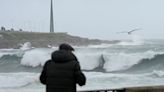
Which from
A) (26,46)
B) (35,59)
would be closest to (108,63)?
(35,59)

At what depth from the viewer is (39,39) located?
329ft

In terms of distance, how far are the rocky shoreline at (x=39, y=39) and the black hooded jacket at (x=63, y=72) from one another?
84.4m

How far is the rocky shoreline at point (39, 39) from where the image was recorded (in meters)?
90.4

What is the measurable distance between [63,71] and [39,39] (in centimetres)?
9652

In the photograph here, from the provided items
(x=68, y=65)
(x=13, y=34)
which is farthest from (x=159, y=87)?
(x=13, y=34)

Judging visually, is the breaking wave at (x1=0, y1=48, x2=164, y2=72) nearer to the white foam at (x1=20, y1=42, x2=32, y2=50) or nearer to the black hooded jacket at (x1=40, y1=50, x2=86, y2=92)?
the black hooded jacket at (x1=40, y1=50, x2=86, y2=92)

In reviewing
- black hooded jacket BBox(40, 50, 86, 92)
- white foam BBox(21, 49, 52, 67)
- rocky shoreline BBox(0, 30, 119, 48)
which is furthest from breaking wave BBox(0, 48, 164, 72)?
rocky shoreline BBox(0, 30, 119, 48)

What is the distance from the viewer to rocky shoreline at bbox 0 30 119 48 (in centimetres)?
9044

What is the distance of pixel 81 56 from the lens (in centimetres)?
3319

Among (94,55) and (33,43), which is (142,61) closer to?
(94,55)

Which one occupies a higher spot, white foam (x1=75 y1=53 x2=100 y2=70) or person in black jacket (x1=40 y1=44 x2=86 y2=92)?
person in black jacket (x1=40 y1=44 x2=86 y2=92)

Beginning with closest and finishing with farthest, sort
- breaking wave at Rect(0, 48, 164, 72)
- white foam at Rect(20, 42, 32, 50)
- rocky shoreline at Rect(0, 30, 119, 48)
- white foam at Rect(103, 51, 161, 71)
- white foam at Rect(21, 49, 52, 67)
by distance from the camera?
breaking wave at Rect(0, 48, 164, 72) < white foam at Rect(103, 51, 161, 71) < white foam at Rect(21, 49, 52, 67) < white foam at Rect(20, 42, 32, 50) < rocky shoreline at Rect(0, 30, 119, 48)

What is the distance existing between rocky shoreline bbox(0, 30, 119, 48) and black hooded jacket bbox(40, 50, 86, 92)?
277 ft

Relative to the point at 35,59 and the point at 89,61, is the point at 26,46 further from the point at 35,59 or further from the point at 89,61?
the point at 89,61
